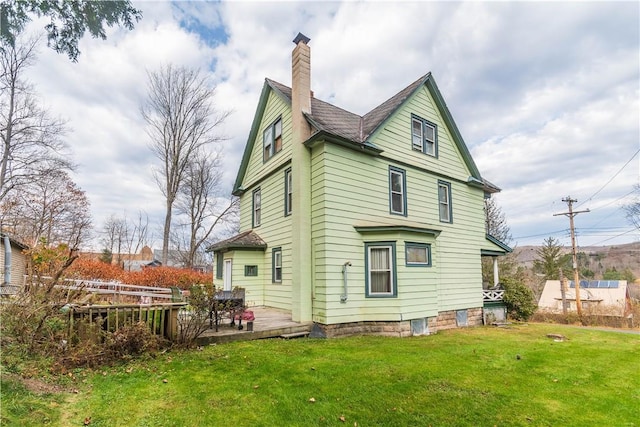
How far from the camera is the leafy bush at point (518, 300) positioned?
13711 mm

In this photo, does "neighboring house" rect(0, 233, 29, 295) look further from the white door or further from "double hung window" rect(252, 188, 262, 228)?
"double hung window" rect(252, 188, 262, 228)

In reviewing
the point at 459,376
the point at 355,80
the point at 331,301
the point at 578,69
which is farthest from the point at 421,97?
the point at 459,376

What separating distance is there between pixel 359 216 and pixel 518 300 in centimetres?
901

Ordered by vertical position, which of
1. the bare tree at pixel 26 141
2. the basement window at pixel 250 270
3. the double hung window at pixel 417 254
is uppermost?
the bare tree at pixel 26 141

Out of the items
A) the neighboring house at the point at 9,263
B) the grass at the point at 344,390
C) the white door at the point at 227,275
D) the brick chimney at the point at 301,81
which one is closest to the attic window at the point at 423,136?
the brick chimney at the point at 301,81

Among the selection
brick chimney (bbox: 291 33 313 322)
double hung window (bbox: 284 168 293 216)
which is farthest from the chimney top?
double hung window (bbox: 284 168 293 216)

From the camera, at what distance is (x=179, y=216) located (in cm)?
2678

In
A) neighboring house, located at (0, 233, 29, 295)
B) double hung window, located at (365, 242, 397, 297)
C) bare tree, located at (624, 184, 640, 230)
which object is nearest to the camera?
double hung window, located at (365, 242, 397, 297)

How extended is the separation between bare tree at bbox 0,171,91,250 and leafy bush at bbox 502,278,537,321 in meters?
21.6

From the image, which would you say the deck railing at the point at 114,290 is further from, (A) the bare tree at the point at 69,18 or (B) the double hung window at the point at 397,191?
(B) the double hung window at the point at 397,191

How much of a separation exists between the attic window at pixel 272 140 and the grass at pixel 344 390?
7.25 meters

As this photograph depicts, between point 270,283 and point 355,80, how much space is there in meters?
9.01

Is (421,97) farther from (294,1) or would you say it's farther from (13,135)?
(13,135)

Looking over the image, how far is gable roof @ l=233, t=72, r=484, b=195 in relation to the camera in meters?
9.84
